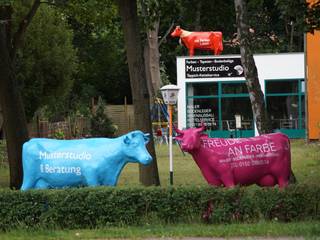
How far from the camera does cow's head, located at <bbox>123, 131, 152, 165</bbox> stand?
38.2 feet

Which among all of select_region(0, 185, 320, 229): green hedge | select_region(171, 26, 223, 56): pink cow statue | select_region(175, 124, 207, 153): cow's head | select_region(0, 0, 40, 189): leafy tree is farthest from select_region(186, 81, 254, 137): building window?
select_region(0, 185, 320, 229): green hedge

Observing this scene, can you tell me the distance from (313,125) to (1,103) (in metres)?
19.5

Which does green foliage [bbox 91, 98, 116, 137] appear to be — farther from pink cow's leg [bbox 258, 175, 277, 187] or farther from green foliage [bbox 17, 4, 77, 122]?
pink cow's leg [bbox 258, 175, 277, 187]

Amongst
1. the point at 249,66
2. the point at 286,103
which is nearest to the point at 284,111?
the point at 286,103

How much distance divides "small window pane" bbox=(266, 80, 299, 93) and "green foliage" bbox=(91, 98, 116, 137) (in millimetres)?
10473

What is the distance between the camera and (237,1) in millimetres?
13352

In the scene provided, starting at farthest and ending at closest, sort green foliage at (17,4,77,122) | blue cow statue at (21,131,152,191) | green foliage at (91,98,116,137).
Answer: green foliage at (91,98,116,137) < green foliage at (17,4,77,122) < blue cow statue at (21,131,152,191)

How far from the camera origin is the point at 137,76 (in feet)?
44.8

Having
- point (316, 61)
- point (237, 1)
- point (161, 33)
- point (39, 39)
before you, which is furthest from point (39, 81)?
point (161, 33)

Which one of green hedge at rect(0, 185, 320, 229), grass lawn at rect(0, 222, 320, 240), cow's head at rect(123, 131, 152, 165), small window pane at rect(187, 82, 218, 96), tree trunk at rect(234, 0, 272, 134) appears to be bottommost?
grass lawn at rect(0, 222, 320, 240)

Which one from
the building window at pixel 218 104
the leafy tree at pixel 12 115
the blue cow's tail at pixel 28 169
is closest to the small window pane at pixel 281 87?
the building window at pixel 218 104

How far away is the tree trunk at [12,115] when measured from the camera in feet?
52.1

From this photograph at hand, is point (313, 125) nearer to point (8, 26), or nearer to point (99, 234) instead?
point (8, 26)

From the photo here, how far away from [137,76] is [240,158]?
292 centimetres
